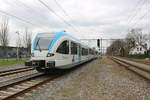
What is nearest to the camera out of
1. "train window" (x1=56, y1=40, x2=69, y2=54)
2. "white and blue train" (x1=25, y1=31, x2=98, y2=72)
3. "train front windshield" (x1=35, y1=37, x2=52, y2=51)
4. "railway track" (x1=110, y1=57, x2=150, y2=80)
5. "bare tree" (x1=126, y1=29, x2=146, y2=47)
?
"white and blue train" (x1=25, y1=31, x2=98, y2=72)

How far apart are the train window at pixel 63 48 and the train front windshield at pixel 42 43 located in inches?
29.7

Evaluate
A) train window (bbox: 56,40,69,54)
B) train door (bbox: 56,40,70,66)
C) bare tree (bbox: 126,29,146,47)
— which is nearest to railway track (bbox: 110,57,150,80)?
train door (bbox: 56,40,70,66)

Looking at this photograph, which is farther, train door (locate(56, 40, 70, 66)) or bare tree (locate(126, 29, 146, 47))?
bare tree (locate(126, 29, 146, 47))

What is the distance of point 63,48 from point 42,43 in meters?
1.46

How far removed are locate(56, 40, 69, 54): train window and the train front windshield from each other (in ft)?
2.48

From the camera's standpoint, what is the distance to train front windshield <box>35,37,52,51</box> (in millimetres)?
8891

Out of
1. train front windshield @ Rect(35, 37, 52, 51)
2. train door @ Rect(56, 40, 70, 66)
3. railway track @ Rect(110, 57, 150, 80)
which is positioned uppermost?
train front windshield @ Rect(35, 37, 52, 51)

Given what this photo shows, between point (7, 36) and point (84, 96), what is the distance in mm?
27629

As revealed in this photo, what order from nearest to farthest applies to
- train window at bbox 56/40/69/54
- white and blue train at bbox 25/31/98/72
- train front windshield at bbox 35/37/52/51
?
white and blue train at bbox 25/31/98/72
train front windshield at bbox 35/37/52/51
train window at bbox 56/40/69/54

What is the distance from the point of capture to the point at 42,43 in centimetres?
916

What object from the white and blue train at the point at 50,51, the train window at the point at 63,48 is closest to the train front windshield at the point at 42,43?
the white and blue train at the point at 50,51

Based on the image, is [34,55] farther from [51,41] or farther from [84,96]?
[84,96]

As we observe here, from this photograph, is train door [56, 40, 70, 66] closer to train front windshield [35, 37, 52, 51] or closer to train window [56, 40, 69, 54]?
train window [56, 40, 69, 54]

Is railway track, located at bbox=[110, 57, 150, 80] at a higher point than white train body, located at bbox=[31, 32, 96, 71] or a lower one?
lower
